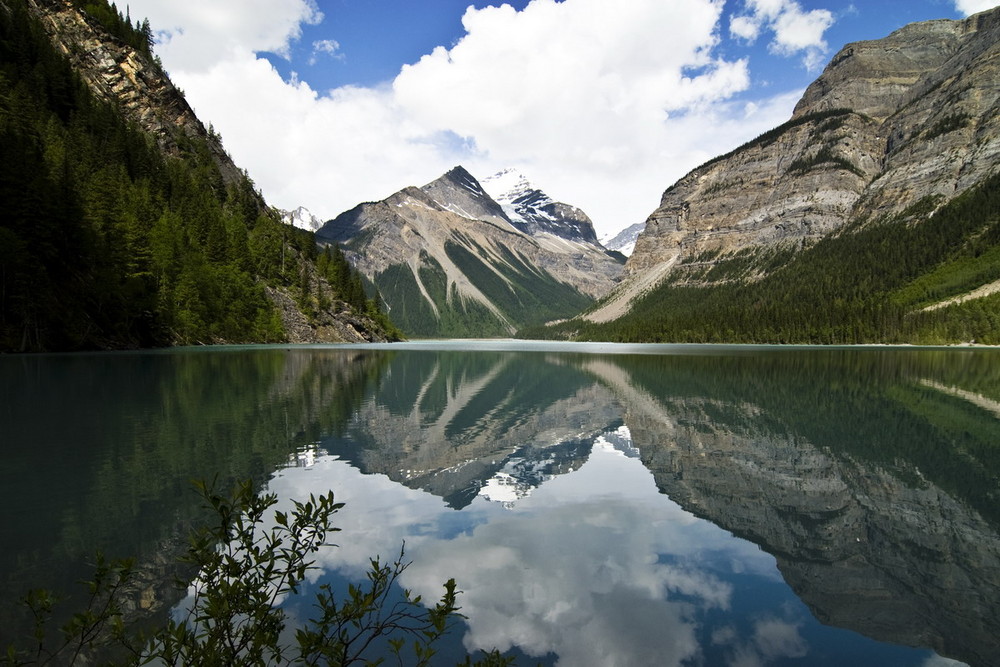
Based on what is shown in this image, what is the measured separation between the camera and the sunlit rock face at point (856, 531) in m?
8.47

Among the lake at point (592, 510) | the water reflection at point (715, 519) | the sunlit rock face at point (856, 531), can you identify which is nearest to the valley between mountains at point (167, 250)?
the lake at point (592, 510)

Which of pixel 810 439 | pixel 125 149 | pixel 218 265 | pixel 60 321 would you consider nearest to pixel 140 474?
pixel 810 439

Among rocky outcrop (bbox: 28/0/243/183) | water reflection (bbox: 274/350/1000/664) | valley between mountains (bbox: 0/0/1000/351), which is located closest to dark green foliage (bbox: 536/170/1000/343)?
valley between mountains (bbox: 0/0/1000/351)

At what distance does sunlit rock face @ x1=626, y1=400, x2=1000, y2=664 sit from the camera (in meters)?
8.47

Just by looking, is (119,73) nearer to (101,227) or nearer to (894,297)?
(101,227)

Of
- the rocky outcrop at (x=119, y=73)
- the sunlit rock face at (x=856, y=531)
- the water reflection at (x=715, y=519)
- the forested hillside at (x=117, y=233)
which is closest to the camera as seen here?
the water reflection at (x=715, y=519)

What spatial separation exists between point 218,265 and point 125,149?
27.9m

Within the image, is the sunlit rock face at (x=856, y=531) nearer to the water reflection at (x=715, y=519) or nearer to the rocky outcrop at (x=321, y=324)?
the water reflection at (x=715, y=519)

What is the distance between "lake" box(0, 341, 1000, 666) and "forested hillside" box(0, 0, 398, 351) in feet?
129

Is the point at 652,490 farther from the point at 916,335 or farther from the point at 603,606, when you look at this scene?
the point at 916,335

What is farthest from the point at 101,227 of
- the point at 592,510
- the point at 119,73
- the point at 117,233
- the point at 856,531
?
the point at 856,531

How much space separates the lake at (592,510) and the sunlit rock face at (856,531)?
60mm

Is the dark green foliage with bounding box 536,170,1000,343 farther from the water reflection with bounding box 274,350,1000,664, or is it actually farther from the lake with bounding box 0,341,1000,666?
the water reflection with bounding box 274,350,1000,664

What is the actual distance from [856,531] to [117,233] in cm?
8796
